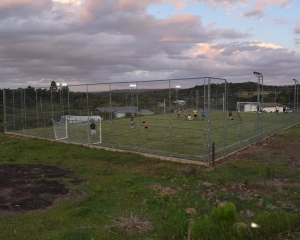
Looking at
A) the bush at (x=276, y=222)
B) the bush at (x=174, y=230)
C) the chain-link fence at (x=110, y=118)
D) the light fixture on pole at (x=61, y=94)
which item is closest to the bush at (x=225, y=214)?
the bush at (x=276, y=222)

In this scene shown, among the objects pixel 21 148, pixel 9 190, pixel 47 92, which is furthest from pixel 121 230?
pixel 47 92

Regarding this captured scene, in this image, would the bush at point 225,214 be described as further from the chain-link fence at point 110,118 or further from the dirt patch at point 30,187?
the chain-link fence at point 110,118

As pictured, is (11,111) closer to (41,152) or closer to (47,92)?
(47,92)

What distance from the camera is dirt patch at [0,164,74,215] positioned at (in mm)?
9852

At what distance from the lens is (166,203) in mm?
9359

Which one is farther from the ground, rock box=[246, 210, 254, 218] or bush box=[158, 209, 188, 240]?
bush box=[158, 209, 188, 240]

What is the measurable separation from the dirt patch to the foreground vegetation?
1.74 ft

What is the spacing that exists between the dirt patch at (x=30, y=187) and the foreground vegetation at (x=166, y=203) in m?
0.53

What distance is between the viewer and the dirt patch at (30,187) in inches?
388

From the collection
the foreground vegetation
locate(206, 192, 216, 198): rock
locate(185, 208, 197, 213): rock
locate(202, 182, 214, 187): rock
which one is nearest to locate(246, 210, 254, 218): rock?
the foreground vegetation

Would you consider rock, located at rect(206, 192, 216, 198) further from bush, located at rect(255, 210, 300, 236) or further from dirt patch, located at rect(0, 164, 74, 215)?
dirt patch, located at rect(0, 164, 74, 215)

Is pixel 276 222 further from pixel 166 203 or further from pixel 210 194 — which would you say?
pixel 210 194

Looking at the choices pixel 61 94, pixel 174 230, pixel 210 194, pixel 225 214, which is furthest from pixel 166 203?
pixel 61 94

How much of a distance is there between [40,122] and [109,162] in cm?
1277
